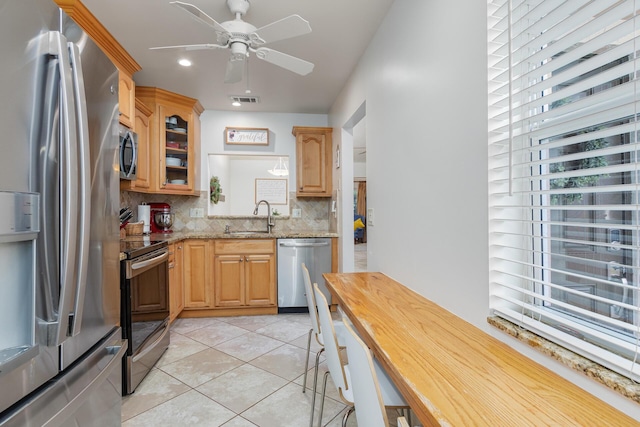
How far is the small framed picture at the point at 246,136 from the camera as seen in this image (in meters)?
4.21

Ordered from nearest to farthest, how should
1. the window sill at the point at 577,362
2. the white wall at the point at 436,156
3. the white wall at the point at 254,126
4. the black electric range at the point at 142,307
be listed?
the window sill at the point at 577,362 → the white wall at the point at 436,156 → the black electric range at the point at 142,307 → the white wall at the point at 254,126

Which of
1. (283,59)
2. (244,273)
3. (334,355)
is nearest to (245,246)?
(244,273)

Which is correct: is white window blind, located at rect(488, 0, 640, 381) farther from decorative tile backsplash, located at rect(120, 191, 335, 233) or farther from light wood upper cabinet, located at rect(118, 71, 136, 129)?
decorative tile backsplash, located at rect(120, 191, 335, 233)

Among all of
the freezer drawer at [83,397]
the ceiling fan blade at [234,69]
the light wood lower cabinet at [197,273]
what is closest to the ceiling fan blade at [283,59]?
the ceiling fan blade at [234,69]

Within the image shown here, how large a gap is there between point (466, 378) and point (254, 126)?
405 centimetres

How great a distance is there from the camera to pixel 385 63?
217cm

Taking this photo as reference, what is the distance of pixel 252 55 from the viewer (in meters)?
2.70

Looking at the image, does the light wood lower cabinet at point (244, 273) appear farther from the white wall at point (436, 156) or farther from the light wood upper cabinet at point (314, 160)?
the white wall at point (436, 156)

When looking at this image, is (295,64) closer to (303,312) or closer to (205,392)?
(205,392)

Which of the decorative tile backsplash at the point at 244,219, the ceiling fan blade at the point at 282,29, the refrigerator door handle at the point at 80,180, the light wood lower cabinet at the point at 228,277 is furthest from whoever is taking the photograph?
the decorative tile backsplash at the point at 244,219

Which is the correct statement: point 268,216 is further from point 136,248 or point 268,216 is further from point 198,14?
point 198,14

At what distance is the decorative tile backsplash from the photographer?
409cm

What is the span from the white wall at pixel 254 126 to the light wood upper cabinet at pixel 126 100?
4.90 feet

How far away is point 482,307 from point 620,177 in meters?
0.61
